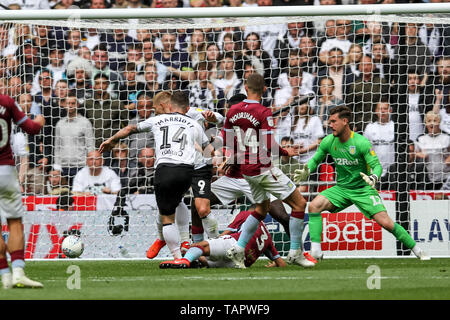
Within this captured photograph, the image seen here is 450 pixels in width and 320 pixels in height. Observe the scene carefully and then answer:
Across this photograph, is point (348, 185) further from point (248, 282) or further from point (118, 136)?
point (248, 282)

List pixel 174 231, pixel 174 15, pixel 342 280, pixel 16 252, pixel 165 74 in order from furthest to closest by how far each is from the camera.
A: pixel 165 74 → pixel 174 15 → pixel 174 231 → pixel 342 280 → pixel 16 252

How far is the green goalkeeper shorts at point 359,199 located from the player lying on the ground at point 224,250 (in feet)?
4.21

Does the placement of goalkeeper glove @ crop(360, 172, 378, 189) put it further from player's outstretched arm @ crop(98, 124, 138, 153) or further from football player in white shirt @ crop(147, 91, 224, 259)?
player's outstretched arm @ crop(98, 124, 138, 153)

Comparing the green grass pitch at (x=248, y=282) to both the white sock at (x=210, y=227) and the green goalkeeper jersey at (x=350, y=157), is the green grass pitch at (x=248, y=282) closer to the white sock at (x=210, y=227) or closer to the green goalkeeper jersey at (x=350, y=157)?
the white sock at (x=210, y=227)

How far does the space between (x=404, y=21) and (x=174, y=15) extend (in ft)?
10.5

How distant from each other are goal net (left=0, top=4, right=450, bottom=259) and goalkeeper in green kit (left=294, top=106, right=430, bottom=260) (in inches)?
59.7

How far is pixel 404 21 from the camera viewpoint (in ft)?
38.7

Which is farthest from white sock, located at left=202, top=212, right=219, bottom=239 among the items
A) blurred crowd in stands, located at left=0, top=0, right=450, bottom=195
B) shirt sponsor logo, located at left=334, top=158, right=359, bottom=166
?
blurred crowd in stands, located at left=0, top=0, right=450, bottom=195

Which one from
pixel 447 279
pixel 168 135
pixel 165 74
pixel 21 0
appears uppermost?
pixel 21 0

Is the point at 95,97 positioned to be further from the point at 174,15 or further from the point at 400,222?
the point at 400,222

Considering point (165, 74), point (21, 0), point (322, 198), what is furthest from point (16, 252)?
point (21, 0)

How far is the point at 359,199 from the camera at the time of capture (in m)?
10.5

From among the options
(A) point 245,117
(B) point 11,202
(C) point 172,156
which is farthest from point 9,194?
(A) point 245,117

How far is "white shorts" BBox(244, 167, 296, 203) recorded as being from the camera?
9141mm
